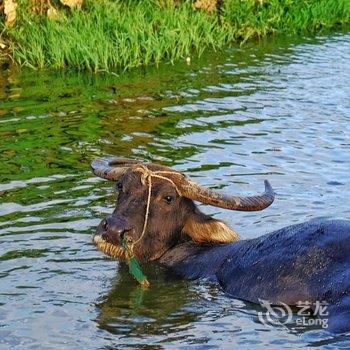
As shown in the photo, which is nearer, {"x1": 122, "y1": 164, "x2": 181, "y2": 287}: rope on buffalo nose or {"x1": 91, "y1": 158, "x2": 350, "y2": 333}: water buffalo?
{"x1": 91, "y1": 158, "x2": 350, "y2": 333}: water buffalo

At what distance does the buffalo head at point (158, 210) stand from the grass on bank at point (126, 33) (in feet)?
20.5

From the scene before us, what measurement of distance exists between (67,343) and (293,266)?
139 cm

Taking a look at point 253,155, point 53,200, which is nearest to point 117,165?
point 53,200

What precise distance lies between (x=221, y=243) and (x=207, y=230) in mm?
131

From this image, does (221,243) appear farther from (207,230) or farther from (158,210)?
(158,210)

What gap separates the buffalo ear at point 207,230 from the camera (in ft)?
22.5

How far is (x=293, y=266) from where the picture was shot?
5949 mm

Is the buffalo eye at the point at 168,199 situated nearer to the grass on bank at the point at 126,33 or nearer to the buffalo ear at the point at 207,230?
the buffalo ear at the point at 207,230

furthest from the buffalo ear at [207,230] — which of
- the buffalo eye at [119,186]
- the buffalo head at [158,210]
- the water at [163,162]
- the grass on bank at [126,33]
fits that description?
the grass on bank at [126,33]

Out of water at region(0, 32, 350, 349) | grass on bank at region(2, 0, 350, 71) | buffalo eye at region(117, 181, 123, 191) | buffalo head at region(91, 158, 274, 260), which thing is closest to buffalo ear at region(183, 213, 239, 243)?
buffalo head at region(91, 158, 274, 260)

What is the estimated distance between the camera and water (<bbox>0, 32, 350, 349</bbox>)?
5.90 meters

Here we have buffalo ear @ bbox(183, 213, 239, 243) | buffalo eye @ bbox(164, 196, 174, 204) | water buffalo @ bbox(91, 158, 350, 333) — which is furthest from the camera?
buffalo ear @ bbox(183, 213, 239, 243)

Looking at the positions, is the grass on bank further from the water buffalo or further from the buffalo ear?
the buffalo ear

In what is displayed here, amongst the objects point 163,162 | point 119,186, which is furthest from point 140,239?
point 163,162
